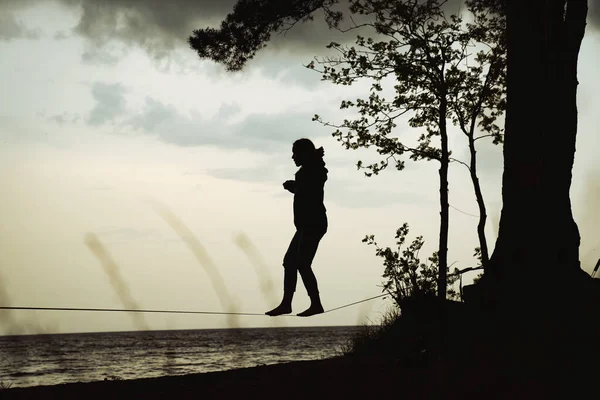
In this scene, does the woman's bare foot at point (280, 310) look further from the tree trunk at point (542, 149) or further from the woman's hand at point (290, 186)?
the tree trunk at point (542, 149)

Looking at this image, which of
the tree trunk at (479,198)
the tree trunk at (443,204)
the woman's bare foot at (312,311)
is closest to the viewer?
the woman's bare foot at (312,311)

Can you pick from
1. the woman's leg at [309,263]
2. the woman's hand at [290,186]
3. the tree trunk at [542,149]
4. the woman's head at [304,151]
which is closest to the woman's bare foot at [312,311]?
the woman's leg at [309,263]

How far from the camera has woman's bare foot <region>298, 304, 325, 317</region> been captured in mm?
6973

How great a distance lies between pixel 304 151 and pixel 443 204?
432 inches

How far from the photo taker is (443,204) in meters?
17.1

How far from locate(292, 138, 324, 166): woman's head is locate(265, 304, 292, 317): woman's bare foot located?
1572 mm

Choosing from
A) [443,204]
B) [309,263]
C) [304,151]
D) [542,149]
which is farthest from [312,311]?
[443,204]

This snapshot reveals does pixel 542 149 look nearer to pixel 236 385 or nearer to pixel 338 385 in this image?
pixel 338 385

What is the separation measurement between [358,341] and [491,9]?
9897 mm

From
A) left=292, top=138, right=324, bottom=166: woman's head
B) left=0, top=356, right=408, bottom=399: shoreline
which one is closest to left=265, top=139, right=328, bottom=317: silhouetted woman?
left=292, top=138, right=324, bottom=166: woman's head

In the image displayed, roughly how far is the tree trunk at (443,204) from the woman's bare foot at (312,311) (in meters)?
8.61

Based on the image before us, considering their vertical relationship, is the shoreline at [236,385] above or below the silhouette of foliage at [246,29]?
below

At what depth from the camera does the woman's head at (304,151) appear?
6.80 m

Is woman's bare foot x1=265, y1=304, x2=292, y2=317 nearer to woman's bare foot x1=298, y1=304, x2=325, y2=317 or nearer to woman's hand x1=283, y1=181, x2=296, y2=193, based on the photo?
woman's bare foot x1=298, y1=304, x2=325, y2=317
